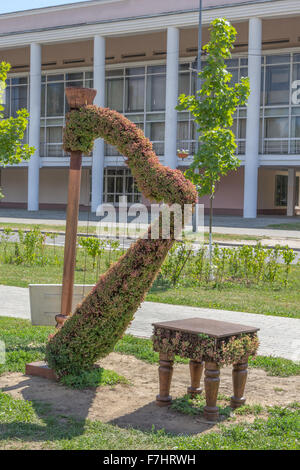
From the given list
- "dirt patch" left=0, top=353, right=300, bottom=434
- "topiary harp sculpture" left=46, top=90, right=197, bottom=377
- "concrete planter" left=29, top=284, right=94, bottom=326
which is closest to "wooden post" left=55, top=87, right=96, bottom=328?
"topiary harp sculpture" left=46, top=90, right=197, bottom=377

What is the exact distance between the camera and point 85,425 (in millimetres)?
5031

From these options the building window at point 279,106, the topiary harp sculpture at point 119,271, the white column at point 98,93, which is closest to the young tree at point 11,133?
the topiary harp sculpture at point 119,271

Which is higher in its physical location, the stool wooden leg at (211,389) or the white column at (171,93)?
the white column at (171,93)

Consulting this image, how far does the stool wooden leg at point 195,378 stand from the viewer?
5918 millimetres

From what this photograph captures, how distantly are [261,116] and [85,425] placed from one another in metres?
33.5

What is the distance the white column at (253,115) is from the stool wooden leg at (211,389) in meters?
28.4

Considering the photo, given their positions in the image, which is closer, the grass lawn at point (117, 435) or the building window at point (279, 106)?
the grass lawn at point (117, 435)

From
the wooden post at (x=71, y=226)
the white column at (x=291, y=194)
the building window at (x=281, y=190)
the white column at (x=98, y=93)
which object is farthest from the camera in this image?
the building window at (x=281, y=190)

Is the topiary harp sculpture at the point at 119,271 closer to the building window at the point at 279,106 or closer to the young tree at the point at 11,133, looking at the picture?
the young tree at the point at 11,133

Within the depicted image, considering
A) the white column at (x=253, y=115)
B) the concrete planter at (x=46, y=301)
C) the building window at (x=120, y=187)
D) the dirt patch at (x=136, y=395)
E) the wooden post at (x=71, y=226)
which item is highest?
the white column at (x=253, y=115)

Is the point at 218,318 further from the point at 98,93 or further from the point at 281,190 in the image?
the point at 281,190

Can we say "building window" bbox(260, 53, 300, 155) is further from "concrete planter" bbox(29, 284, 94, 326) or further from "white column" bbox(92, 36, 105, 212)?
"concrete planter" bbox(29, 284, 94, 326)

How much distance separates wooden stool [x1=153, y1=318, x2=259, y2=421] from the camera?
530 cm
